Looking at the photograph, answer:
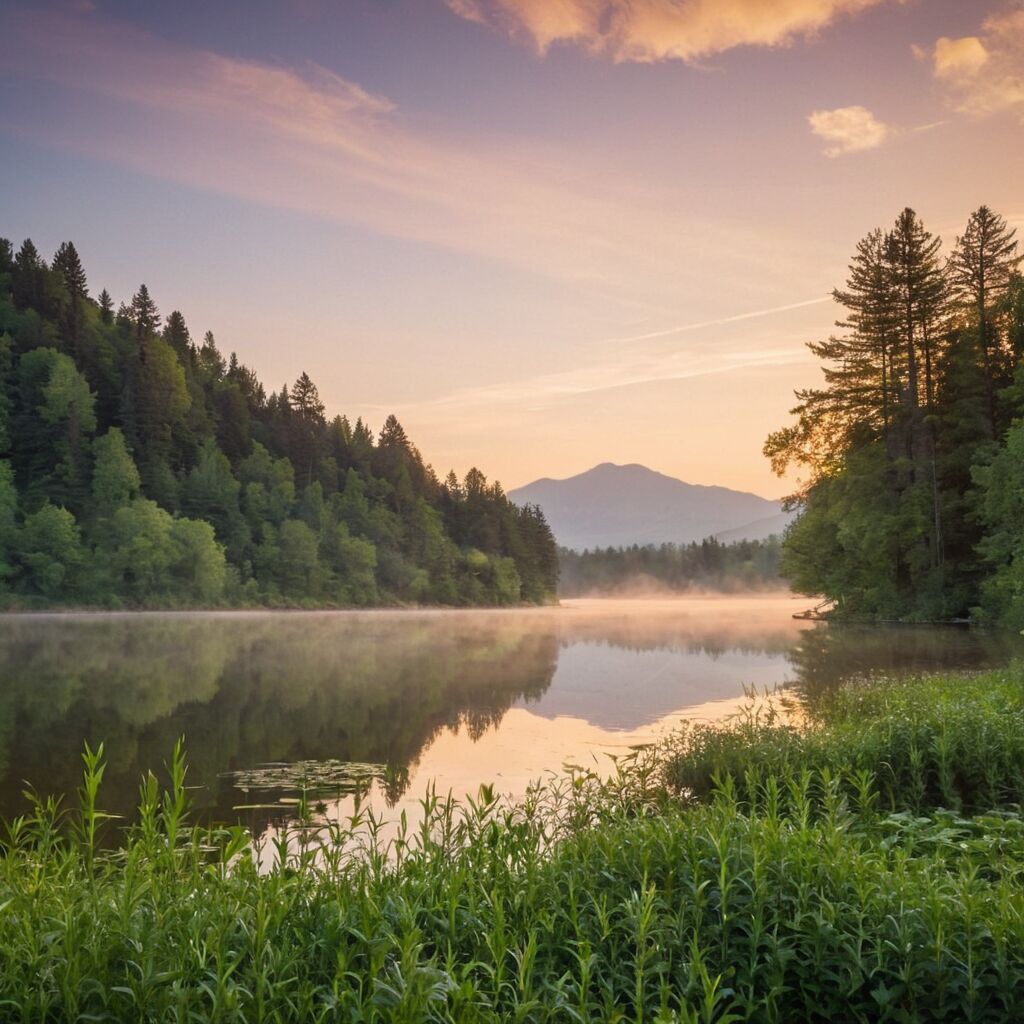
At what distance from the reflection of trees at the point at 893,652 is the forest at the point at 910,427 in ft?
18.1

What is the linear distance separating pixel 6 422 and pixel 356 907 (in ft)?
317

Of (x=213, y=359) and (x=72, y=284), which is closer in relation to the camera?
(x=72, y=284)

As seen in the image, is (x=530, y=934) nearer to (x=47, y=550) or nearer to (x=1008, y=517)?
(x=1008, y=517)

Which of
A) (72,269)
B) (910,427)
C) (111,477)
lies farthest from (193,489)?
(910,427)

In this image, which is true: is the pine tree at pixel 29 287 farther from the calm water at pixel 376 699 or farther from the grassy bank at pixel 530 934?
the grassy bank at pixel 530 934

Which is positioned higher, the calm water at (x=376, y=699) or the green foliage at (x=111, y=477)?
the green foliage at (x=111, y=477)

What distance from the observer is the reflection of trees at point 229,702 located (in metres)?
13.9

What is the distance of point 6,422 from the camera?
291 ft

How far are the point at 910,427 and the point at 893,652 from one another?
23.6 meters

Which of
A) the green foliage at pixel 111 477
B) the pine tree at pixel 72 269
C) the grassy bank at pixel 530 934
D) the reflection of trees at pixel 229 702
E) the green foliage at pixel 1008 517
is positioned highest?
the pine tree at pixel 72 269

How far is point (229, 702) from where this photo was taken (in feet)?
68.1

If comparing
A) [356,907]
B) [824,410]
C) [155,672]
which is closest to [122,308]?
[824,410]

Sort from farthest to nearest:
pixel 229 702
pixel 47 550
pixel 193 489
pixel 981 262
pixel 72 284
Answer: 1. pixel 72 284
2. pixel 193 489
3. pixel 47 550
4. pixel 981 262
5. pixel 229 702

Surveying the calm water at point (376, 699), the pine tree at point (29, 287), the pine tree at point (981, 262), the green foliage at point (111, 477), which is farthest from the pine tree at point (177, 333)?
the pine tree at point (981, 262)
